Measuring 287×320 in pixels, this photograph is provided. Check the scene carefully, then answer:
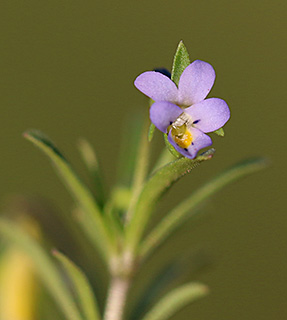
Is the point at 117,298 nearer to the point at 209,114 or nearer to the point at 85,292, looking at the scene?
the point at 85,292

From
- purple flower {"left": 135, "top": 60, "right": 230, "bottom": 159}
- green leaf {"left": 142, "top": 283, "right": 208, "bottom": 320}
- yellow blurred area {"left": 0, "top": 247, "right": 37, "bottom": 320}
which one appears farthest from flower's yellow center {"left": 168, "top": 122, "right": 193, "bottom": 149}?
yellow blurred area {"left": 0, "top": 247, "right": 37, "bottom": 320}

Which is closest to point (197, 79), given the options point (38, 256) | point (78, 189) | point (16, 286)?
point (78, 189)

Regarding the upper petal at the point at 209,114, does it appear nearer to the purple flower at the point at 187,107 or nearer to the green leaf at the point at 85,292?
the purple flower at the point at 187,107

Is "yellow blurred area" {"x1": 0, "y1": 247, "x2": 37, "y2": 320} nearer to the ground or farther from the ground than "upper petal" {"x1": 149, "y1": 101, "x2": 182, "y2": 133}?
nearer to the ground

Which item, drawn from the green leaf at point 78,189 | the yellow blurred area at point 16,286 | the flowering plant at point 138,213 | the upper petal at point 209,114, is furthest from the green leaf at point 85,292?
the upper petal at point 209,114

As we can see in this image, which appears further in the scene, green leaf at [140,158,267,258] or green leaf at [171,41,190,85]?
green leaf at [140,158,267,258]

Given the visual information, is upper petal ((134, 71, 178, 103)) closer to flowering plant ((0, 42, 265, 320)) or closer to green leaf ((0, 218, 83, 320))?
flowering plant ((0, 42, 265, 320))

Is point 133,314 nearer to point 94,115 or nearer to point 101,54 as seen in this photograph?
point 94,115
